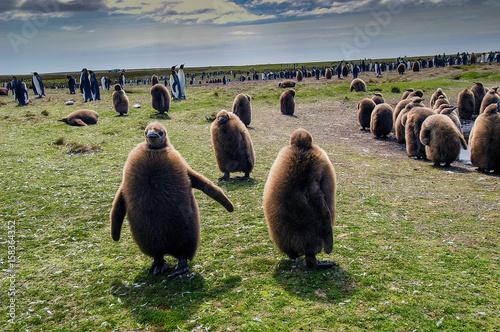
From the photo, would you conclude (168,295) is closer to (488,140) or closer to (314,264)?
(314,264)

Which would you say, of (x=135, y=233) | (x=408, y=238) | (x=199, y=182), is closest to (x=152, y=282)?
(x=135, y=233)

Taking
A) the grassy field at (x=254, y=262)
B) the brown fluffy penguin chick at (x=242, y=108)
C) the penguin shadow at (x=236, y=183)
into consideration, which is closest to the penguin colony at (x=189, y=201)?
the grassy field at (x=254, y=262)

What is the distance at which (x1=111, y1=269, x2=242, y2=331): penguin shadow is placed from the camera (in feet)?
11.8

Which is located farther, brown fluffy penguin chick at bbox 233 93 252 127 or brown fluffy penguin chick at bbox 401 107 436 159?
brown fluffy penguin chick at bbox 233 93 252 127

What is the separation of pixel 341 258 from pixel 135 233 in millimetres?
2828

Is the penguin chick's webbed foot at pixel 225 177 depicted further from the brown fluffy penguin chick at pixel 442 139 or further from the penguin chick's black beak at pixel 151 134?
the brown fluffy penguin chick at pixel 442 139

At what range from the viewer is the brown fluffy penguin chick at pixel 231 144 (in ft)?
27.8

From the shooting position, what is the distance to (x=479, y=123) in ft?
33.1

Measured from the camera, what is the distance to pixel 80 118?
16.3 meters

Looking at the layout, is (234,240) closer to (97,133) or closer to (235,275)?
(235,275)

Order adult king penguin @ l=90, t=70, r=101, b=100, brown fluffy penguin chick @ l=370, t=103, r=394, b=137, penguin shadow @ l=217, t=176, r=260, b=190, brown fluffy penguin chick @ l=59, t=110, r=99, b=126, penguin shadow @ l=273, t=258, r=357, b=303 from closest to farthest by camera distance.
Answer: penguin shadow @ l=273, t=258, r=357, b=303 < penguin shadow @ l=217, t=176, r=260, b=190 < brown fluffy penguin chick @ l=59, t=110, r=99, b=126 < brown fluffy penguin chick @ l=370, t=103, r=394, b=137 < adult king penguin @ l=90, t=70, r=101, b=100

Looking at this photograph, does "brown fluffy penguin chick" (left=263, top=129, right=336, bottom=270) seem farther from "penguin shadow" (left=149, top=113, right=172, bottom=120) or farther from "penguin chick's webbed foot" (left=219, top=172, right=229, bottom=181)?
"penguin shadow" (left=149, top=113, right=172, bottom=120)

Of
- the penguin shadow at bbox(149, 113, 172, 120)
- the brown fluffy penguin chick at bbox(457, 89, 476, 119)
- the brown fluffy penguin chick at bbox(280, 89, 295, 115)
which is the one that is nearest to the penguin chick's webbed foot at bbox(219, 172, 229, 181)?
the penguin shadow at bbox(149, 113, 172, 120)

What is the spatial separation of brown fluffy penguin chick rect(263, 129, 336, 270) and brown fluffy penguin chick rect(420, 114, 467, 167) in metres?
7.83
